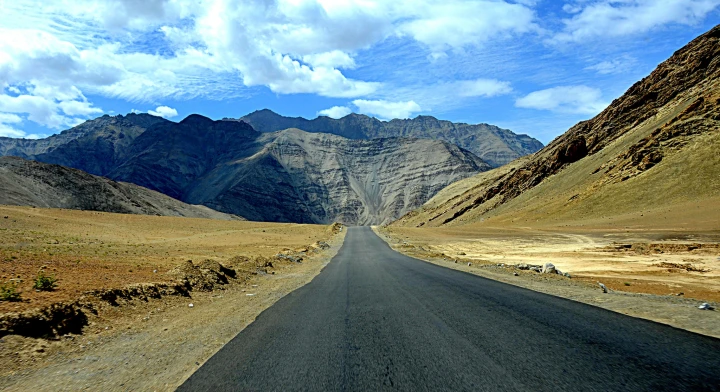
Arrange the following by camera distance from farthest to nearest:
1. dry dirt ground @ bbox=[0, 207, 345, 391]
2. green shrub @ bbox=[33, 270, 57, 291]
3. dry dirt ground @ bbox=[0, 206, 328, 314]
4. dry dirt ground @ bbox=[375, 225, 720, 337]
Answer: dry dirt ground @ bbox=[0, 206, 328, 314] < green shrub @ bbox=[33, 270, 57, 291] < dry dirt ground @ bbox=[375, 225, 720, 337] < dry dirt ground @ bbox=[0, 207, 345, 391]

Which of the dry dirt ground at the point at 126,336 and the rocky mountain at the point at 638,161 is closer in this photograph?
the dry dirt ground at the point at 126,336

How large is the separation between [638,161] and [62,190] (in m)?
141

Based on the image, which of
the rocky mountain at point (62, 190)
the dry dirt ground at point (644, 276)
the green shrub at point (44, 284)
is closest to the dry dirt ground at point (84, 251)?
the green shrub at point (44, 284)

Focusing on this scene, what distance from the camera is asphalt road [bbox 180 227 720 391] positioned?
5234mm

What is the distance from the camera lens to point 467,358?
6.14 meters

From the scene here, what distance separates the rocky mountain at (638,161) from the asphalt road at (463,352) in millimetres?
63462

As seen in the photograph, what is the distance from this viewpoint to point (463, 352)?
6445mm

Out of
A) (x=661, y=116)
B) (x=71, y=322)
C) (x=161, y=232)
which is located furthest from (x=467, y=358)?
(x=661, y=116)

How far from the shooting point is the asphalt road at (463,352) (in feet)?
17.2

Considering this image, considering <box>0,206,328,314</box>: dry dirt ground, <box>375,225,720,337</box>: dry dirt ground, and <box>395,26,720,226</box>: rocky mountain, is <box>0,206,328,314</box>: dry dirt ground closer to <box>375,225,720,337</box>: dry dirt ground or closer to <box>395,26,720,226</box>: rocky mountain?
<box>375,225,720,337</box>: dry dirt ground

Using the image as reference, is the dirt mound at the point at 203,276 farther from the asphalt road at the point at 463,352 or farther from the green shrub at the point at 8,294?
the asphalt road at the point at 463,352

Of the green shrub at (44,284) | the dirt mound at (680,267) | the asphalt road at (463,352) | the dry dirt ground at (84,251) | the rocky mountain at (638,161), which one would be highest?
the rocky mountain at (638,161)

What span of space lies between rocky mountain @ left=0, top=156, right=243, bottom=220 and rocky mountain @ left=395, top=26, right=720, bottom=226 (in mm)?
97008

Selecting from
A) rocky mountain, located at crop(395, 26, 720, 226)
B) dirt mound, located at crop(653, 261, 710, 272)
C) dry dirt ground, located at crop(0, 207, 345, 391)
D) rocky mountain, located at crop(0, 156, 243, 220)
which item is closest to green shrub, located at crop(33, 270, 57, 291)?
dry dirt ground, located at crop(0, 207, 345, 391)
